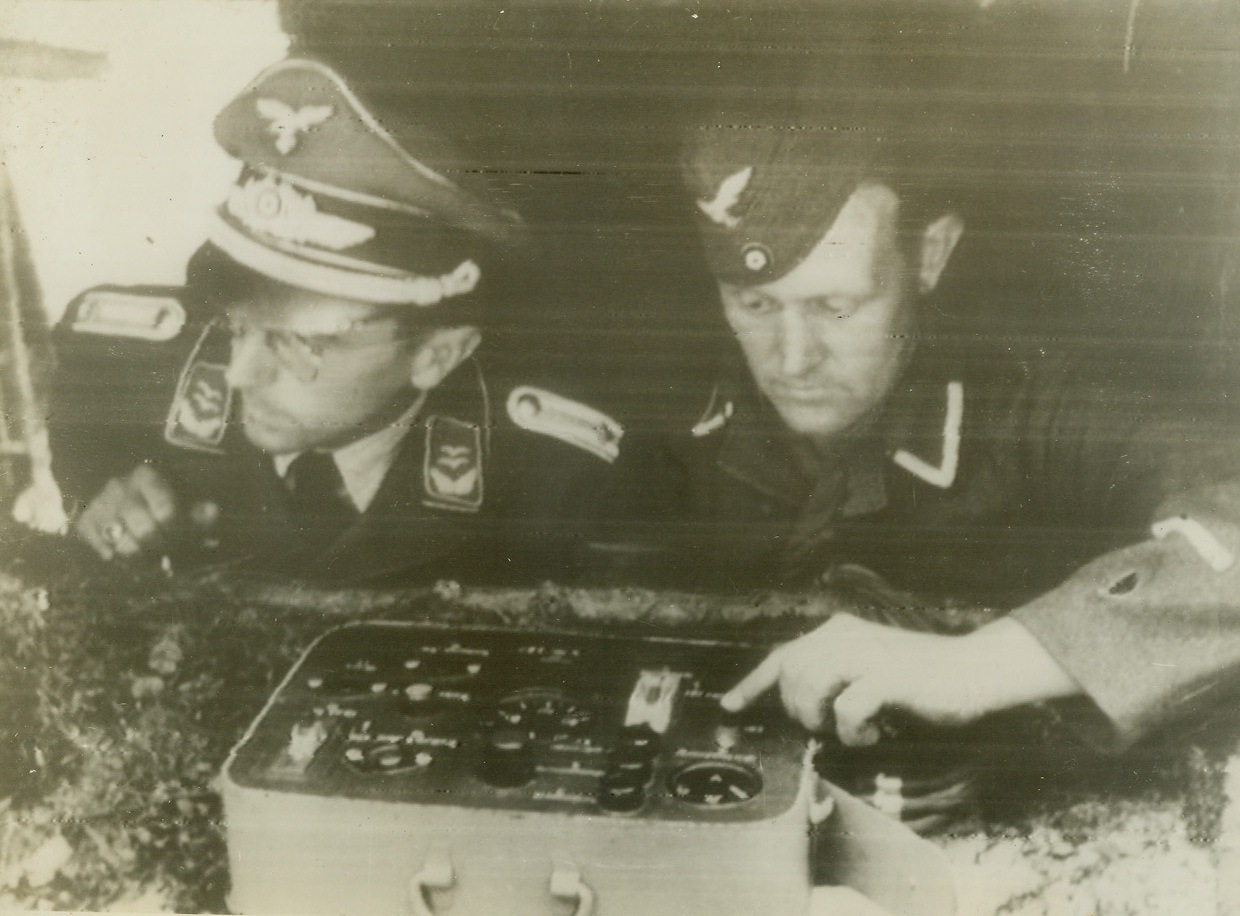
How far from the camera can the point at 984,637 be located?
82.3 inches

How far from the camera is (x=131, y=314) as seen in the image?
2.14 m

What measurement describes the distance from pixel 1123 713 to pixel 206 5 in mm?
1880

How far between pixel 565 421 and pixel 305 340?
1.50 feet

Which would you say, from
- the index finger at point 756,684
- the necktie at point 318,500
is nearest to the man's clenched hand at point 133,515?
the necktie at point 318,500

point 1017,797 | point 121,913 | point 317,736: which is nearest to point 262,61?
point 317,736

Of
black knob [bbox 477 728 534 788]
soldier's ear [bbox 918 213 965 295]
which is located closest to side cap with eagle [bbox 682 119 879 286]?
soldier's ear [bbox 918 213 965 295]

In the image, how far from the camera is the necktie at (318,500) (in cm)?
216

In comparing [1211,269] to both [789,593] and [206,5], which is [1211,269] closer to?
[789,593]

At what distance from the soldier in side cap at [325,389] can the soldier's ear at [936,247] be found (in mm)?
562

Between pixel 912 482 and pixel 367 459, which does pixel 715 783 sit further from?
pixel 367 459

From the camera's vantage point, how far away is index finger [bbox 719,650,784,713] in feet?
6.93

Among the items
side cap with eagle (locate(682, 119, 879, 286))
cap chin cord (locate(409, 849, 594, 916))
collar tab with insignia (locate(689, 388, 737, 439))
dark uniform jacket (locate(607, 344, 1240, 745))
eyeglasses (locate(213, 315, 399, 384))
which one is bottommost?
cap chin cord (locate(409, 849, 594, 916))

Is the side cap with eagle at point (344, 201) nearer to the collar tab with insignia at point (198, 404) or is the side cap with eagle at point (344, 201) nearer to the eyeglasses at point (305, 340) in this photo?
the eyeglasses at point (305, 340)

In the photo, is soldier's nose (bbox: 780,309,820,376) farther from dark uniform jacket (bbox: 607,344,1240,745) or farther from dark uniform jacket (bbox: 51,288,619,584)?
dark uniform jacket (bbox: 51,288,619,584)
